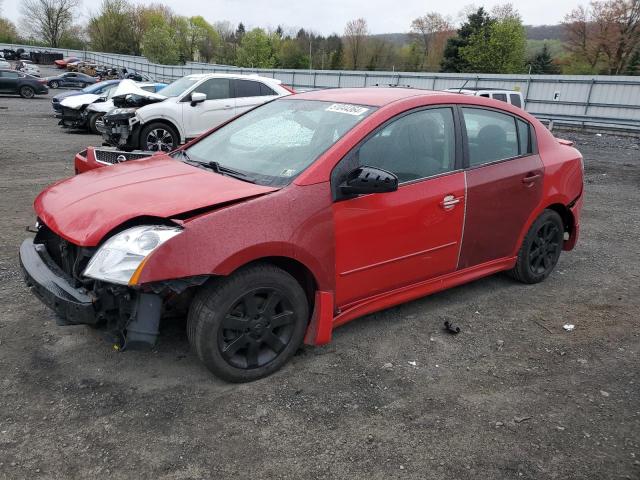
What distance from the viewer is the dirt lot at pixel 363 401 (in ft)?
8.26

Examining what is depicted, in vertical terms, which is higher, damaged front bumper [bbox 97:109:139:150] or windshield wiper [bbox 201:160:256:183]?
windshield wiper [bbox 201:160:256:183]

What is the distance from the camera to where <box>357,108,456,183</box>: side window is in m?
3.48

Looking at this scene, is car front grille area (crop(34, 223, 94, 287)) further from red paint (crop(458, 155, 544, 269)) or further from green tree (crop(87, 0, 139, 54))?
green tree (crop(87, 0, 139, 54))

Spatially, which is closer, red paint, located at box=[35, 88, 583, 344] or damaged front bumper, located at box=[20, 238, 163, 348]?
damaged front bumper, located at box=[20, 238, 163, 348]

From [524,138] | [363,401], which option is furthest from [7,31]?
[363,401]

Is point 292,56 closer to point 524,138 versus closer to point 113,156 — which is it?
point 113,156

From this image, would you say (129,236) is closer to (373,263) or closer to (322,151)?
(322,151)

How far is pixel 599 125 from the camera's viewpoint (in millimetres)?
19359

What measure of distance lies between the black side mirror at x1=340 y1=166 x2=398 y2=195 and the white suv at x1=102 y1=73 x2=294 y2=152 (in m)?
7.67

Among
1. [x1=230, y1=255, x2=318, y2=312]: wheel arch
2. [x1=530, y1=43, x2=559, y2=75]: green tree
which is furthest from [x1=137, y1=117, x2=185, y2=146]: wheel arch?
[x1=530, y1=43, x2=559, y2=75]: green tree

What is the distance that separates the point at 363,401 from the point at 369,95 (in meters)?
2.19

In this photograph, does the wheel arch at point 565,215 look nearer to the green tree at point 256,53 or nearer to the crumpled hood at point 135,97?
the crumpled hood at point 135,97

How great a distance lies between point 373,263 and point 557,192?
216 centimetres

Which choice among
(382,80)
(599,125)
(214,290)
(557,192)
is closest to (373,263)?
(214,290)
